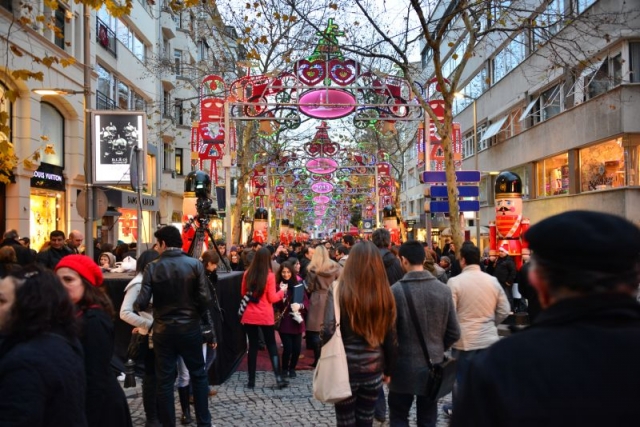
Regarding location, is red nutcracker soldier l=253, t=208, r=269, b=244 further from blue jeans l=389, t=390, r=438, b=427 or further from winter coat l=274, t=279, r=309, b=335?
blue jeans l=389, t=390, r=438, b=427

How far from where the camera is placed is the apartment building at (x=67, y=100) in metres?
13.8

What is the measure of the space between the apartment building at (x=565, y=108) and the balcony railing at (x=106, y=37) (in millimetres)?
13219

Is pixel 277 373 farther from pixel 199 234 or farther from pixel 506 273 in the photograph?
pixel 506 273

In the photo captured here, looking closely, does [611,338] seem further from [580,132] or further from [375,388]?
[580,132]

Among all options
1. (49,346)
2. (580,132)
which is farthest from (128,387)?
(580,132)

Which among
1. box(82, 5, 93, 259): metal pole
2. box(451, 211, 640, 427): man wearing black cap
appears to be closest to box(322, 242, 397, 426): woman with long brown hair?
box(451, 211, 640, 427): man wearing black cap

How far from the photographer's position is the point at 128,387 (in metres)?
7.92

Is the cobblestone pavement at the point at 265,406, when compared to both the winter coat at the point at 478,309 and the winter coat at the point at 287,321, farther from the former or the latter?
the winter coat at the point at 478,309

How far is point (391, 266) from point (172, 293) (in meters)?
3.65

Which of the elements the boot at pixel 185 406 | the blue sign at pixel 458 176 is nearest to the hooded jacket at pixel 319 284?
the boot at pixel 185 406

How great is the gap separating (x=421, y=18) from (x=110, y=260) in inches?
300

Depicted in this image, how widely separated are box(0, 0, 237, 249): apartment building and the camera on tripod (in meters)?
1.20

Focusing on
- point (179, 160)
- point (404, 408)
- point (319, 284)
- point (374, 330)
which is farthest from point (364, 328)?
point (179, 160)

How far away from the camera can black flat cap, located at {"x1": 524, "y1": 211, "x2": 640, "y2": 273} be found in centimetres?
162
